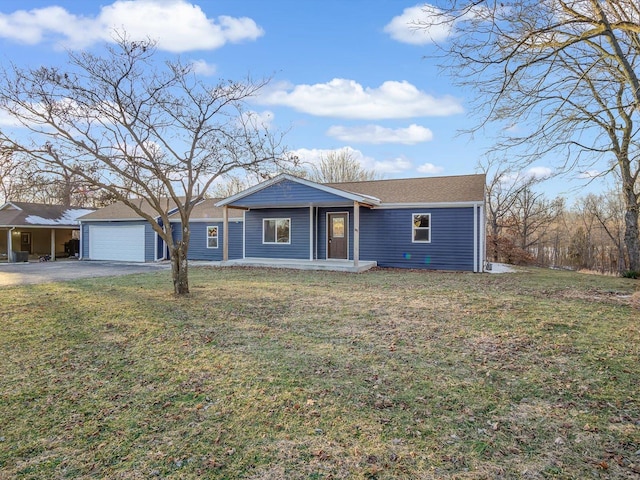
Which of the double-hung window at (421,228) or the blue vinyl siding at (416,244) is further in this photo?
the double-hung window at (421,228)

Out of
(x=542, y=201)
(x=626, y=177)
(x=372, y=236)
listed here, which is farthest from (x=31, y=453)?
(x=542, y=201)

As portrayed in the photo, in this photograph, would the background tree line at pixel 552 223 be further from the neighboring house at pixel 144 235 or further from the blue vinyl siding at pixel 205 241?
the neighboring house at pixel 144 235

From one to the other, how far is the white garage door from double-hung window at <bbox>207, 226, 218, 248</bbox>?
159 inches

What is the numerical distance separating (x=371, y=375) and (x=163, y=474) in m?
2.37

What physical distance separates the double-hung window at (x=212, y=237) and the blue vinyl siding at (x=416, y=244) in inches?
328

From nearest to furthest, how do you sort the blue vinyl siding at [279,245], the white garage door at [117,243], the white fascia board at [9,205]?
1. the blue vinyl siding at [279,245]
2. the white garage door at [117,243]
3. the white fascia board at [9,205]

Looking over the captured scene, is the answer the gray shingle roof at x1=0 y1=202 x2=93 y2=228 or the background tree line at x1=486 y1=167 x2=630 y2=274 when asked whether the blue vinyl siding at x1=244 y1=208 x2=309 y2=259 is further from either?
the background tree line at x1=486 y1=167 x2=630 y2=274

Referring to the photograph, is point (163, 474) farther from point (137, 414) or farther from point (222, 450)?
point (137, 414)

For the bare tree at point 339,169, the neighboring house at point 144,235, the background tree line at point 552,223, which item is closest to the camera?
the neighboring house at point 144,235

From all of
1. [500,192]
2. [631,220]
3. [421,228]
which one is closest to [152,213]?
[421,228]

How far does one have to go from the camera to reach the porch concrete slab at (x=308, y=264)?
47.2 feet

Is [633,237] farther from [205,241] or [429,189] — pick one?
[205,241]

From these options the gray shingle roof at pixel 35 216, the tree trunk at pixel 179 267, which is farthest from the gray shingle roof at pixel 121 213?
the tree trunk at pixel 179 267

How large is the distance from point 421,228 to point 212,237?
11.1 m
